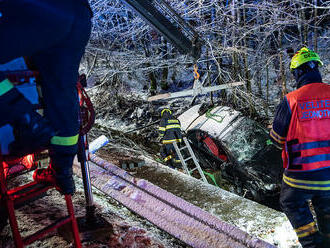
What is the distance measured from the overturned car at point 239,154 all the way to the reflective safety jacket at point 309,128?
10.9 ft

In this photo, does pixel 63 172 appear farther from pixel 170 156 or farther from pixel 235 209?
pixel 170 156

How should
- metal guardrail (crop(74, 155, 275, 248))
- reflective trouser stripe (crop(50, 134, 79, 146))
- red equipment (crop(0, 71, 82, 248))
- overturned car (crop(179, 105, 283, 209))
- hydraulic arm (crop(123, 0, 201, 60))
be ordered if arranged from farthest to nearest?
overturned car (crop(179, 105, 283, 209))
hydraulic arm (crop(123, 0, 201, 60))
metal guardrail (crop(74, 155, 275, 248))
reflective trouser stripe (crop(50, 134, 79, 146))
red equipment (crop(0, 71, 82, 248))

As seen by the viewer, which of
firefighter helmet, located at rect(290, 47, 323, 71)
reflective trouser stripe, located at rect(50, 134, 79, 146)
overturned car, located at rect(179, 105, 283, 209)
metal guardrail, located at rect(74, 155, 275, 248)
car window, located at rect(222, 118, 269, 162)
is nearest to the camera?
reflective trouser stripe, located at rect(50, 134, 79, 146)

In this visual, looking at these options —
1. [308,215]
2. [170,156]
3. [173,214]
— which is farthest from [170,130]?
[308,215]

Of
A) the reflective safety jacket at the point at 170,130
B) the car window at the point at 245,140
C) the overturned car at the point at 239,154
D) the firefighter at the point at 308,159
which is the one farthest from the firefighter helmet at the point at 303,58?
the reflective safety jacket at the point at 170,130

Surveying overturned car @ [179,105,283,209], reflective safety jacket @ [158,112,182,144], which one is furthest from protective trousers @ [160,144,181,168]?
overturned car @ [179,105,283,209]

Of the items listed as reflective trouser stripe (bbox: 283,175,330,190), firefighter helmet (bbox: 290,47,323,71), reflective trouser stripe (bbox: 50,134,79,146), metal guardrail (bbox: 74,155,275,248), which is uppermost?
firefighter helmet (bbox: 290,47,323,71)

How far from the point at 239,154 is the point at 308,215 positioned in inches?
142

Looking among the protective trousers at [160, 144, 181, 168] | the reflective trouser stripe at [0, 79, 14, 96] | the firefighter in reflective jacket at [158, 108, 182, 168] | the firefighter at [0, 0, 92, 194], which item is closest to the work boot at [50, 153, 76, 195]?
the firefighter at [0, 0, 92, 194]

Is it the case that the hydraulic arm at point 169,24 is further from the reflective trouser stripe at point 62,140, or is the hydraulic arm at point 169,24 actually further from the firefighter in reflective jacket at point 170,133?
the reflective trouser stripe at point 62,140

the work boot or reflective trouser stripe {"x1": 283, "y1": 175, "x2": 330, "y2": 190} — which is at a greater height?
the work boot

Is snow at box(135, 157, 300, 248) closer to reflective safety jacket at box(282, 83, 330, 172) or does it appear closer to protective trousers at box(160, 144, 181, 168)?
reflective safety jacket at box(282, 83, 330, 172)

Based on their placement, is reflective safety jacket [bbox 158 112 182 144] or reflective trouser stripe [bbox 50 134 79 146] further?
reflective safety jacket [bbox 158 112 182 144]

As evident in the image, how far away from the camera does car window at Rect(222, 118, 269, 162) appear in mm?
5770
